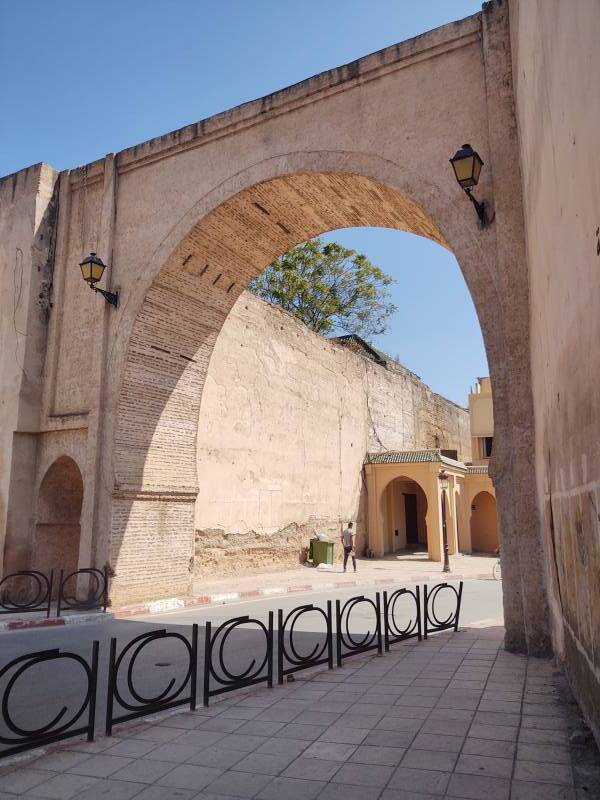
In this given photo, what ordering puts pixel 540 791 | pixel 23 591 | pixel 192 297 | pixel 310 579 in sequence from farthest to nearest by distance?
1. pixel 310 579
2. pixel 192 297
3. pixel 23 591
4. pixel 540 791

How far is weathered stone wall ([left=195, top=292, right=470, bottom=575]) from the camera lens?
562 inches

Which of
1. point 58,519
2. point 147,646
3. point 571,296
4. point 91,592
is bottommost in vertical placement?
point 147,646

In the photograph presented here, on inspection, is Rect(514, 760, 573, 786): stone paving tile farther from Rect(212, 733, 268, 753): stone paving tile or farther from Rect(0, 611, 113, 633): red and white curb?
Rect(0, 611, 113, 633): red and white curb

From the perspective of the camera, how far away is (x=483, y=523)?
27219mm

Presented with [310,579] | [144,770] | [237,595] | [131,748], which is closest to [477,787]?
[144,770]

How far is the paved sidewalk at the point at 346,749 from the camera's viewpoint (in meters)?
2.99

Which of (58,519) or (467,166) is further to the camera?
(58,519)

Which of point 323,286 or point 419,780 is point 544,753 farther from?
point 323,286

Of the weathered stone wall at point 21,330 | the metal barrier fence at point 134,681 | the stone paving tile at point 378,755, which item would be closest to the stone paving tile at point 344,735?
the stone paving tile at point 378,755

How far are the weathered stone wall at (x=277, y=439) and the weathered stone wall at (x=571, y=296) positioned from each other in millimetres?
10233

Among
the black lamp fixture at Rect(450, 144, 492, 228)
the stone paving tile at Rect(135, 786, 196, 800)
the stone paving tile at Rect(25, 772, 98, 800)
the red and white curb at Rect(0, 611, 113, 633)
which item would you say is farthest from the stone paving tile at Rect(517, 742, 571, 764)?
the red and white curb at Rect(0, 611, 113, 633)

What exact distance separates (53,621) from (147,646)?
2.23m

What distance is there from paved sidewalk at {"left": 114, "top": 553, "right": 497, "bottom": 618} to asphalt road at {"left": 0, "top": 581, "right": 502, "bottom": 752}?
17.2 inches

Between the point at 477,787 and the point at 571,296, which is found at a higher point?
the point at 571,296
